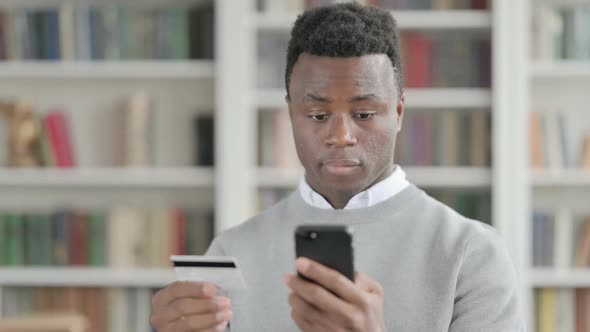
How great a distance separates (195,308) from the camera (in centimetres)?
99

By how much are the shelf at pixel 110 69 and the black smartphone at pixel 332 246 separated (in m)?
2.19

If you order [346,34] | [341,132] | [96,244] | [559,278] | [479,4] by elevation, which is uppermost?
[479,4]

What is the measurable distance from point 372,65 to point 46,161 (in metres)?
2.29

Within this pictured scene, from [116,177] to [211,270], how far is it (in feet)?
6.96

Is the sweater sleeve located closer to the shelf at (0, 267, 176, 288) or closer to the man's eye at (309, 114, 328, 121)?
the man's eye at (309, 114, 328, 121)

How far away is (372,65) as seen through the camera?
39.1 inches

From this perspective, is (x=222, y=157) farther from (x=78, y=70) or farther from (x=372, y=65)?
(x=372, y=65)

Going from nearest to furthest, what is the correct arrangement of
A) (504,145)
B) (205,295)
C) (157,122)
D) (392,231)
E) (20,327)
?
(205,295), (392,231), (20,327), (504,145), (157,122)

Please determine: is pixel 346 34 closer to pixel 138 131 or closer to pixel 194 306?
pixel 194 306

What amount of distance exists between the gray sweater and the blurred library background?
182 cm

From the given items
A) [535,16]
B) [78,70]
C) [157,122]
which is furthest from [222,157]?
[535,16]

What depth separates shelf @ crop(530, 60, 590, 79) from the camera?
2953 millimetres

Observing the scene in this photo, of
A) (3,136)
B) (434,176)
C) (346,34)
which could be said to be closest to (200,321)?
(346,34)

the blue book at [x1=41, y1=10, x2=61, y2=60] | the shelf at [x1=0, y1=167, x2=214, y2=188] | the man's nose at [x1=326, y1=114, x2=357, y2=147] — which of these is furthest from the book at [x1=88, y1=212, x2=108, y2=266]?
the man's nose at [x1=326, y1=114, x2=357, y2=147]
